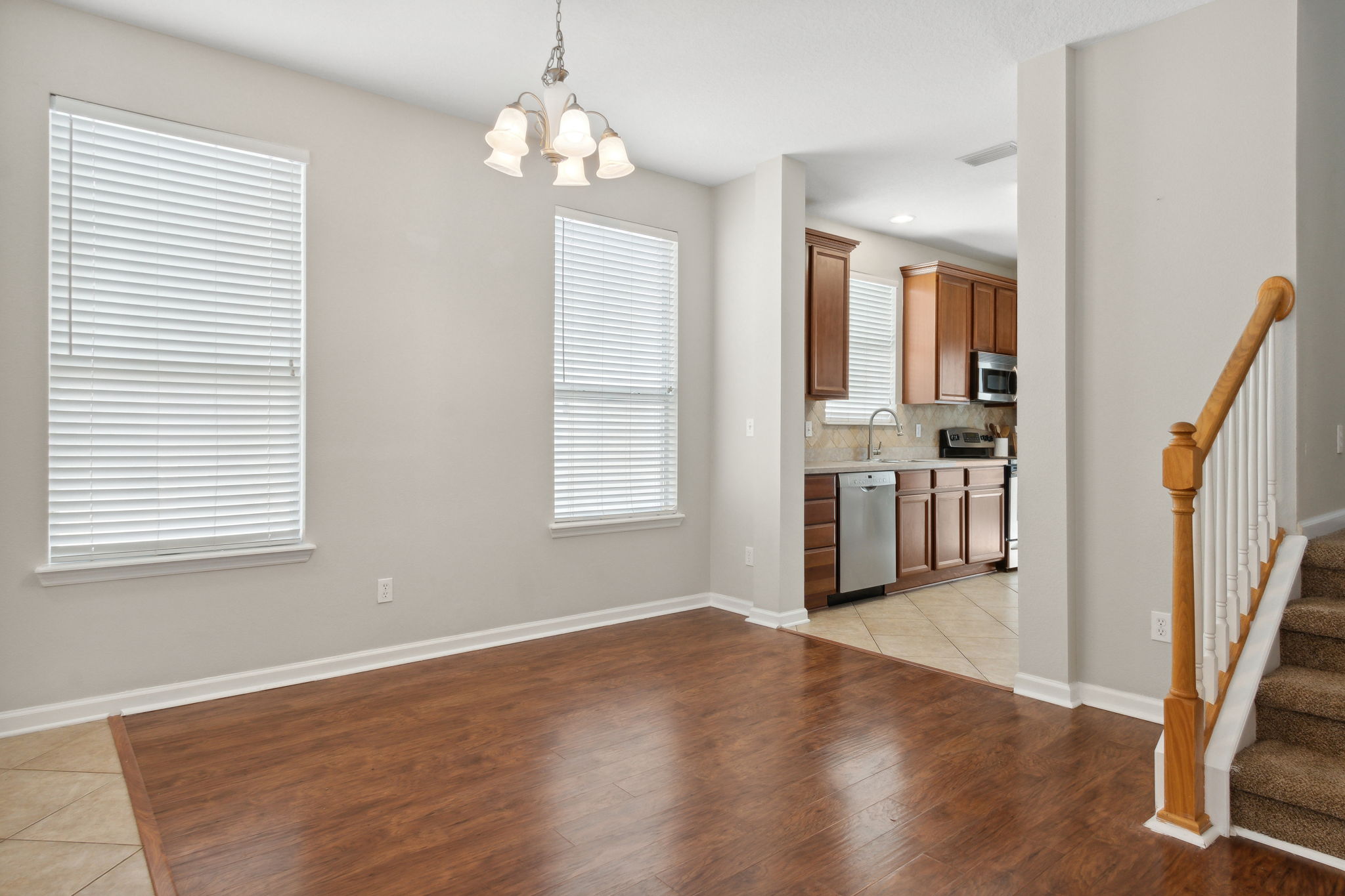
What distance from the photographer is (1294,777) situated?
→ 197cm

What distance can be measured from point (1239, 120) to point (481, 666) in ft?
12.5

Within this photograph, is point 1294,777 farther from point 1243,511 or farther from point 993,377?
point 993,377

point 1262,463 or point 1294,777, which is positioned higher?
point 1262,463

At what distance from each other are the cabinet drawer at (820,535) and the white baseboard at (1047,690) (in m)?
1.60

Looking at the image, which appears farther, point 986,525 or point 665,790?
point 986,525

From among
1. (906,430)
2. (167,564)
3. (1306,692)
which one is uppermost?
(906,430)

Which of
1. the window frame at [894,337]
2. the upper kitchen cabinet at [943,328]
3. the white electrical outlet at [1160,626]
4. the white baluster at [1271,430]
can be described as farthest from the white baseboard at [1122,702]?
the upper kitchen cabinet at [943,328]

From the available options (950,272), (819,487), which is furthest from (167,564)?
(950,272)

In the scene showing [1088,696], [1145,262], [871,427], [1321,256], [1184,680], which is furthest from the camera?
[871,427]

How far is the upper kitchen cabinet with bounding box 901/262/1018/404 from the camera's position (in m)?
6.03

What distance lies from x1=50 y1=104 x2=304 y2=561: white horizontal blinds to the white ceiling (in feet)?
1.78

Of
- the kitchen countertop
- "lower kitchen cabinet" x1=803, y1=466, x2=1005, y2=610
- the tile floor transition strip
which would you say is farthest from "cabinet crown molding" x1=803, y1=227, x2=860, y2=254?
the tile floor transition strip

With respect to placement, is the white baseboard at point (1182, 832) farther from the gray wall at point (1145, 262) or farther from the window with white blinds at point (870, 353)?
the window with white blinds at point (870, 353)

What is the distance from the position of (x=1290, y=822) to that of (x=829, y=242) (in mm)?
4006
